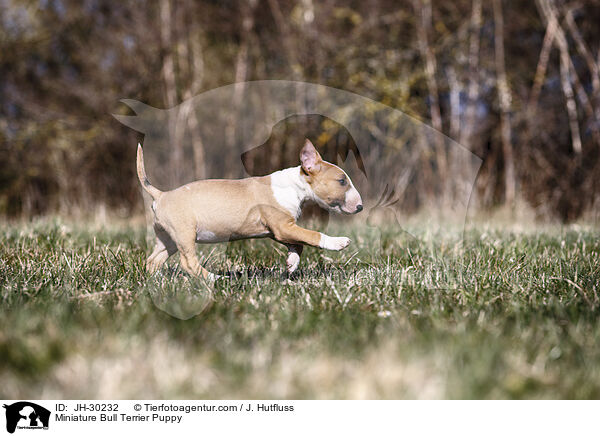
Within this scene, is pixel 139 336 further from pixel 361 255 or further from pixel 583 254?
pixel 583 254

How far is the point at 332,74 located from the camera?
697 centimetres

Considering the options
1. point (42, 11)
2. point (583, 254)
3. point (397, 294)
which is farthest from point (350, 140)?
point (42, 11)

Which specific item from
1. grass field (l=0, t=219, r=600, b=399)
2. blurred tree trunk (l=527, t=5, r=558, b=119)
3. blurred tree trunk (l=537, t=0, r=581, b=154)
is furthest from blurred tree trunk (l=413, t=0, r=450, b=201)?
grass field (l=0, t=219, r=600, b=399)

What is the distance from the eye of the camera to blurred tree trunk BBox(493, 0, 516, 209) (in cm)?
661

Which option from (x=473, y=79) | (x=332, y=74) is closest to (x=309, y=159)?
(x=332, y=74)

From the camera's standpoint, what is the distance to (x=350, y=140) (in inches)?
95.2

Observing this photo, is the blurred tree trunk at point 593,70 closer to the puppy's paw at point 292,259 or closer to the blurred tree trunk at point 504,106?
the blurred tree trunk at point 504,106

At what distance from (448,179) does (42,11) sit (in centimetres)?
719

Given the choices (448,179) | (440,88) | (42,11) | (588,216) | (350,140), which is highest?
(42,11)

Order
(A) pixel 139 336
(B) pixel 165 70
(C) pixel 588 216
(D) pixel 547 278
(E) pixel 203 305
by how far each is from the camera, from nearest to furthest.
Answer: (A) pixel 139 336
(E) pixel 203 305
(D) pixel 547 278
(C) pixel 588 216
(B) pixel 165 70

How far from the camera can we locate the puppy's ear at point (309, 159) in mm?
2164
